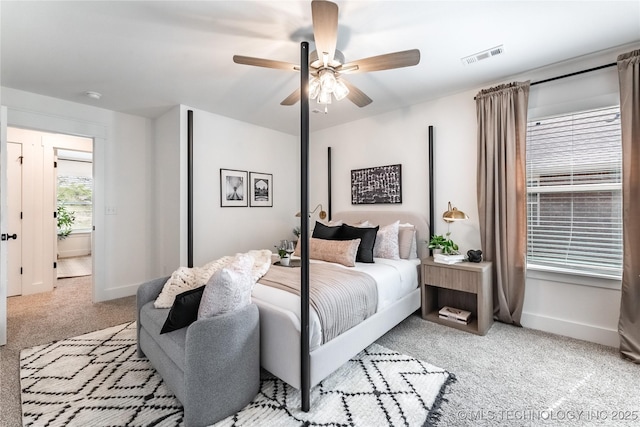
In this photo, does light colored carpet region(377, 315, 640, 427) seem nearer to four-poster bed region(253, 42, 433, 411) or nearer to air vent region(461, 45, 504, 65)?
four-poster bed region(253, 42, 433, 411)

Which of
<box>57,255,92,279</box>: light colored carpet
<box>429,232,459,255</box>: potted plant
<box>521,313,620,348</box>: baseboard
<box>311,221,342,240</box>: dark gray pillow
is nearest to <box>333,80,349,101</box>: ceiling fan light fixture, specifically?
<box>311,221,342,240</box>: dark gray pillow

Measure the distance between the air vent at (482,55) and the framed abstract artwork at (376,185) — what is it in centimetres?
143

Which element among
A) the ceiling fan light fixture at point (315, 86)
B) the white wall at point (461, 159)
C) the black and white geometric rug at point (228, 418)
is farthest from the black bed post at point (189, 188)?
the ceiling fan light fixture at point (315, 86)

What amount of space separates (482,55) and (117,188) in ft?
14.9

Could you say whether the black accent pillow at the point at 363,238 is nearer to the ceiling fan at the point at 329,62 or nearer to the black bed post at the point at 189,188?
the ceiling fan at the point at 329,62

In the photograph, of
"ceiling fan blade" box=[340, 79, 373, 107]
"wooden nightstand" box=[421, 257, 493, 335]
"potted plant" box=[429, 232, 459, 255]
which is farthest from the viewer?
"potted plant" box=[429, 232, 459, 255]

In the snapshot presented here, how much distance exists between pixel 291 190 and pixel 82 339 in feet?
11.0

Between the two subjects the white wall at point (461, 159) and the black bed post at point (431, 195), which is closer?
the white wall at point (461, 159)

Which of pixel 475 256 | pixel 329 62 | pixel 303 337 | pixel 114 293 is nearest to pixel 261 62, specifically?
A: pixel 329 62

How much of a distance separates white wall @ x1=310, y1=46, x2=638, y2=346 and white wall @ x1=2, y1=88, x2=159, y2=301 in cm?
259

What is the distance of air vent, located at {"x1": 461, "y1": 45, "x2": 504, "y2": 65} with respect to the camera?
2.32 m

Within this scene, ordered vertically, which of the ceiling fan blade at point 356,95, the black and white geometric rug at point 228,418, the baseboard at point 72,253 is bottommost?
the black and white geometric rug at point 228,418

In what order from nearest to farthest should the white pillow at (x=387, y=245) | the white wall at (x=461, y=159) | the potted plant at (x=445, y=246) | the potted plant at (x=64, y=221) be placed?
the white wall at (x=461, y=159) < the potted plant at (x=445, y=246) < the white pillow at (x=387, y=245) < the potted plant at (x=64, y=221)

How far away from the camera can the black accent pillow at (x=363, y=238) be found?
2.97m
